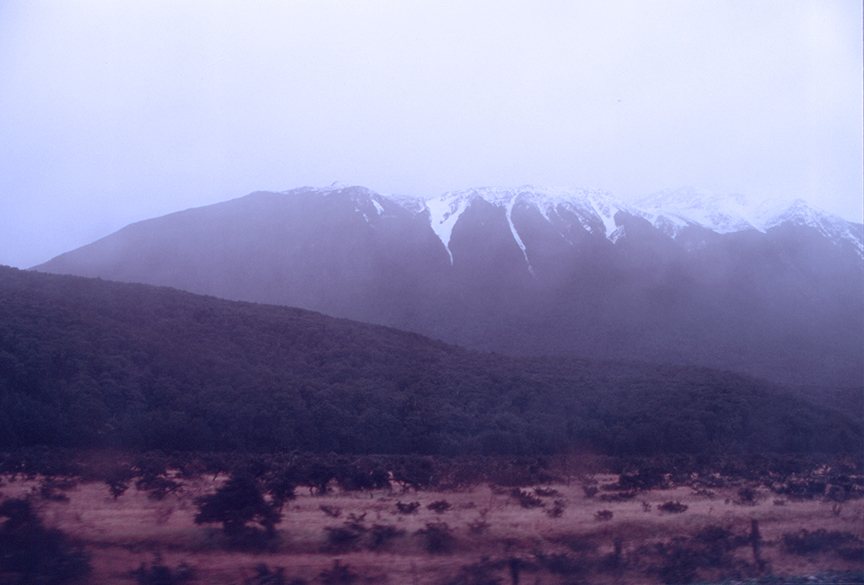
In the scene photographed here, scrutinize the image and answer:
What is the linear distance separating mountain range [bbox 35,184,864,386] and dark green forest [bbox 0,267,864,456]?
13.8 metres

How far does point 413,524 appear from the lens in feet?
23.7

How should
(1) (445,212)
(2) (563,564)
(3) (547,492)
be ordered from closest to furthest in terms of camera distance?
(2) (563,564) → (3) (547,492) → (1) (445,212)

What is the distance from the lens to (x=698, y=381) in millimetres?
19641

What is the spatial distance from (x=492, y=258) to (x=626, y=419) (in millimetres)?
35183

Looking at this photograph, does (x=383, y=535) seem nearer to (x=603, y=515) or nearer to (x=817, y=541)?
(x=603, y=515)

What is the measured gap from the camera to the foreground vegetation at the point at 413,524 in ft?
20.6

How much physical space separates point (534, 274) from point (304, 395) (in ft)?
113

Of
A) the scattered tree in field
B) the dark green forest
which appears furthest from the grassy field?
the dark green forest

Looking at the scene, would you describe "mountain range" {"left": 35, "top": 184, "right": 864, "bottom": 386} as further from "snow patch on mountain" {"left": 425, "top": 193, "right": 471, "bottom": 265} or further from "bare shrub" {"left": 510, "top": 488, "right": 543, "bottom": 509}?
"bare shrub" {"left": 510, "top": 488, "right": 543, "bottom": 509}

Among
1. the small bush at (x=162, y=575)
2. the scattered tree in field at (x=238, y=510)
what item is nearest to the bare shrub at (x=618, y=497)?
the scattered tree in field at (x=238, y=510)

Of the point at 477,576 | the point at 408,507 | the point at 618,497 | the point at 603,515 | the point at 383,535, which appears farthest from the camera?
the point at 618,497

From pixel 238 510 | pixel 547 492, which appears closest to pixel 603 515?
pixel 547 492

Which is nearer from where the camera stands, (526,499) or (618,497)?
(526,499)

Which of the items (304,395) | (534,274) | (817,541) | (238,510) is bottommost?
(817,541)
